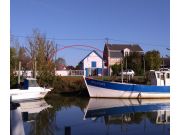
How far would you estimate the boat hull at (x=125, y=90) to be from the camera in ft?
76.1

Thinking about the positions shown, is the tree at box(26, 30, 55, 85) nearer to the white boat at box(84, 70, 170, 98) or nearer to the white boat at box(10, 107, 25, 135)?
the white boat at box(84, 70, 170, 98)

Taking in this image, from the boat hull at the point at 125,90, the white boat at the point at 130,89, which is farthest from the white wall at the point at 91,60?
the boat hull at the point at 125,90

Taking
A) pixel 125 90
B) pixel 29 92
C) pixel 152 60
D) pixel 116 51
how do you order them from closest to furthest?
pixel 29 92
pixel 125 90
pixel 152 60
pixel 116 51

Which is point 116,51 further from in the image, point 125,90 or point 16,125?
point 16,125

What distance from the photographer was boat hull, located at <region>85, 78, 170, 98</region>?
76.1ft

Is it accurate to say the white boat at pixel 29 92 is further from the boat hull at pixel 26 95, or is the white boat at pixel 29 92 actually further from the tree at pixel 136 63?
the tree at pixel 136 63

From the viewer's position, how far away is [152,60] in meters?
45.0

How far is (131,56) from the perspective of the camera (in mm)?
45656

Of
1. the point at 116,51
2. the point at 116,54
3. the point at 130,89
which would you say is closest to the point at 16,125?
the point at 130,89

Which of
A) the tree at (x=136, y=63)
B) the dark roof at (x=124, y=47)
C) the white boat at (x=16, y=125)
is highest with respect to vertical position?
the dark roof at (x=124, y=47)

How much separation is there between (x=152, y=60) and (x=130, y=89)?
2293 centimetres

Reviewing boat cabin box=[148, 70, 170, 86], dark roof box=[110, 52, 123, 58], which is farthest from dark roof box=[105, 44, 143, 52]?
boat cabin box=[148, 70, 170, 86]

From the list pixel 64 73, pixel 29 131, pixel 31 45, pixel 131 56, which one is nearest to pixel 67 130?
pixel 29 131

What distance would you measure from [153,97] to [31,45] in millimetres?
21092
